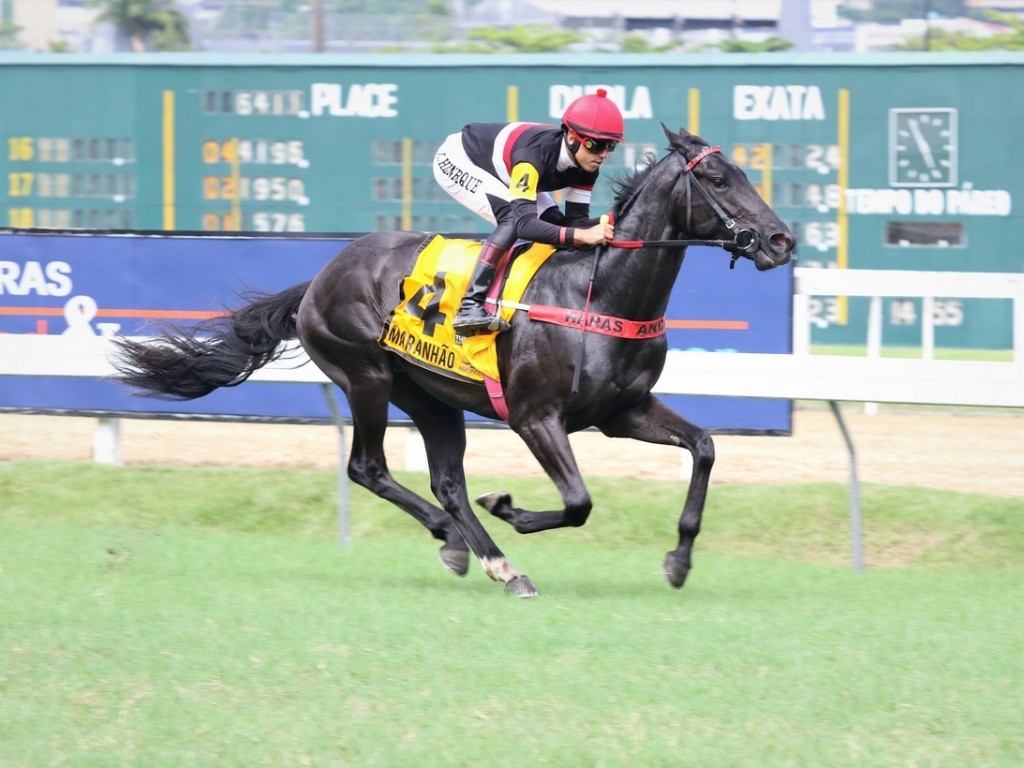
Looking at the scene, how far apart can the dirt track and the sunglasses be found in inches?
143

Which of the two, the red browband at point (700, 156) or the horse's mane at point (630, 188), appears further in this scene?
the horse's mane at point (630, 188)

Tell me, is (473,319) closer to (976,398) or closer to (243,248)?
(976,398)

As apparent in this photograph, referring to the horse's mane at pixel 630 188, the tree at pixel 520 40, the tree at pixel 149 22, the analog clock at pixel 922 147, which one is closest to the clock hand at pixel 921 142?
the analog clock at pixel 922 147

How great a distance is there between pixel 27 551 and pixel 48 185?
11929 millimetres

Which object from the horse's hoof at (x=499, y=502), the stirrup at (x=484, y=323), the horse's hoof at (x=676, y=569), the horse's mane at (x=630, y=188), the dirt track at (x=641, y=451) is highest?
the horse's mane at (x=630, y=188)

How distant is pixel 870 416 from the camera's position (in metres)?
14.6

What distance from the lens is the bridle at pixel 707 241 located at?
6.06 metres

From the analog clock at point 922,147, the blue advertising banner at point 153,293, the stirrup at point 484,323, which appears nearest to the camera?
the stirrup at point 484,323

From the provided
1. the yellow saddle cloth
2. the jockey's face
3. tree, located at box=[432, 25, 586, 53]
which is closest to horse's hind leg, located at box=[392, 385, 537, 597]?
the yellow saddle cloth

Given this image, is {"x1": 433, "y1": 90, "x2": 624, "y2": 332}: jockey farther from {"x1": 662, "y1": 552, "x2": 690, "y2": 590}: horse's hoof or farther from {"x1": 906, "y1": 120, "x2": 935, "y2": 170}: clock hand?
{"x1": 906, "y1": 120, "x2": 935, "y2": 170}: clock hand

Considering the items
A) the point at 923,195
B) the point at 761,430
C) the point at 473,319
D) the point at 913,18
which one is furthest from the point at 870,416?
the point at 913,18

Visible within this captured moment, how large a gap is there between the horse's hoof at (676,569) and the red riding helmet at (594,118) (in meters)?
1.71

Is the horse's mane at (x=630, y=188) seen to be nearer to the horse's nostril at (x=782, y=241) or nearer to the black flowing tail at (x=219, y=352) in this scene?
the horse's nostril at (x=782, y=241)

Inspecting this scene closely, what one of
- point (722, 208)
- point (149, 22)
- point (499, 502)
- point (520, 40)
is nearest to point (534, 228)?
point (722, 208)
